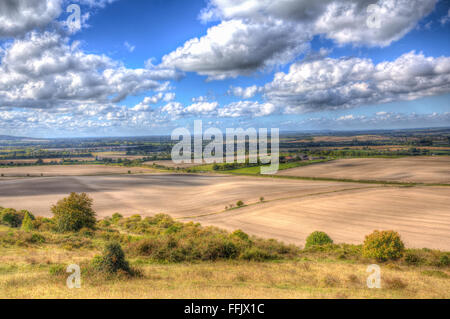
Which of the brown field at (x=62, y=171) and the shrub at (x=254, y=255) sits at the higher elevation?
the shrub at (x=254, y=255)

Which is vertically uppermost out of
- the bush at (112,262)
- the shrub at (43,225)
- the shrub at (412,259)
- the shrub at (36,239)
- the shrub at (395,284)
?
the bush at (112,262)

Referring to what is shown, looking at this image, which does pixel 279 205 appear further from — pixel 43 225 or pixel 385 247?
pixel 43 225

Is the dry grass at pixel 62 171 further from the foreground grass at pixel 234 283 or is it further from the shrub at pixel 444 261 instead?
the shrub at pixel 444 261

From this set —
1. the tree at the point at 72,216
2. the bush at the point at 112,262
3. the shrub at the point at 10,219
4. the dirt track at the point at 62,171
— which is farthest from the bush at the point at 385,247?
the dirt track at the point at 62,171

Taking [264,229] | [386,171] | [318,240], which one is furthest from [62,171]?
[386,171]

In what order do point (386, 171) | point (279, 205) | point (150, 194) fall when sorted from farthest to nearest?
point (386, 171) < point (150, 194) < point (279, 205)

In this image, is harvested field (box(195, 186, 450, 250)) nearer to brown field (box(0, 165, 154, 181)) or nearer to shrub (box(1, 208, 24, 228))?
shrub (box(1, 208, 24, 228))

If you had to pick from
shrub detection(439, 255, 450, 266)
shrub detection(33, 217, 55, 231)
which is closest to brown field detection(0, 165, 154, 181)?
shrub detection(33, 217, 55, 231)
